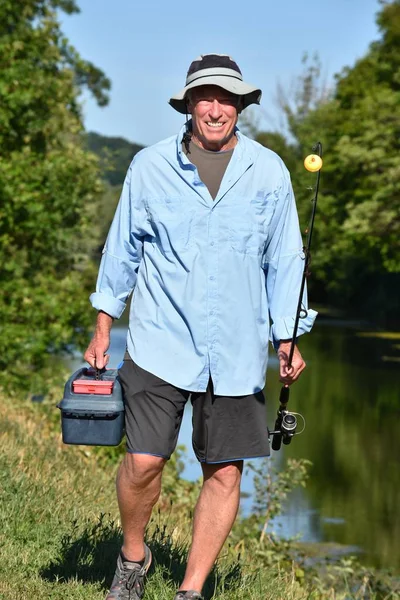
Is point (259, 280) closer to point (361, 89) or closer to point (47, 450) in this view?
point (47, 450)

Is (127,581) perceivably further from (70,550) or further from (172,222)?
(172,222)

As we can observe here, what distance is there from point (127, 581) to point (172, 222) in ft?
4.30

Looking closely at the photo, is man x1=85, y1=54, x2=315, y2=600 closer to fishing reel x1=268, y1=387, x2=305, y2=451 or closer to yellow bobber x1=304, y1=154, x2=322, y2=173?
fishing reel x1=268, y1=387, x2=305, y2=451

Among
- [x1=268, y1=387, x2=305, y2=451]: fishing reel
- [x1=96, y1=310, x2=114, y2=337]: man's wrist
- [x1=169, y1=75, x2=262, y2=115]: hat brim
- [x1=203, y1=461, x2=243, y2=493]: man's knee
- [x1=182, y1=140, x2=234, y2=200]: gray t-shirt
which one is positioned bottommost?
[x1=203, y1=461, x2=243, y2=493]: man's knee

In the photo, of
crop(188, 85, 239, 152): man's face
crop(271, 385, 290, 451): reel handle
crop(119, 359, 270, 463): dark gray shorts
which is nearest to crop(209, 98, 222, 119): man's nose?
crop(188, 85, 239, 152): man's face

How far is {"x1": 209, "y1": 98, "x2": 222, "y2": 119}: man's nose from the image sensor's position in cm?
442

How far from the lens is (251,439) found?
446cm

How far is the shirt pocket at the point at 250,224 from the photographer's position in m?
4.40

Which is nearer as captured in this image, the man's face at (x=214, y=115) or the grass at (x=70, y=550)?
the man's face at (x=214, y=115)

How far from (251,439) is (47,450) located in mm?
4828

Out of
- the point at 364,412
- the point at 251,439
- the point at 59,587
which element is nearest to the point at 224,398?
the point at 251,439

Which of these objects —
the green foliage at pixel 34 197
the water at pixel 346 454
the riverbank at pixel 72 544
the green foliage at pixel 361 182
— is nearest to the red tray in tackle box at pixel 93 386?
the riverbank at pixel 72 544

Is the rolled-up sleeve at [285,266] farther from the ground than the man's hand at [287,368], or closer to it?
farther from the ground

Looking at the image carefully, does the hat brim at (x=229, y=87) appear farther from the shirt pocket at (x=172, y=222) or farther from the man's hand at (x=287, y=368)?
the man's hand at (x=287, y=368)
